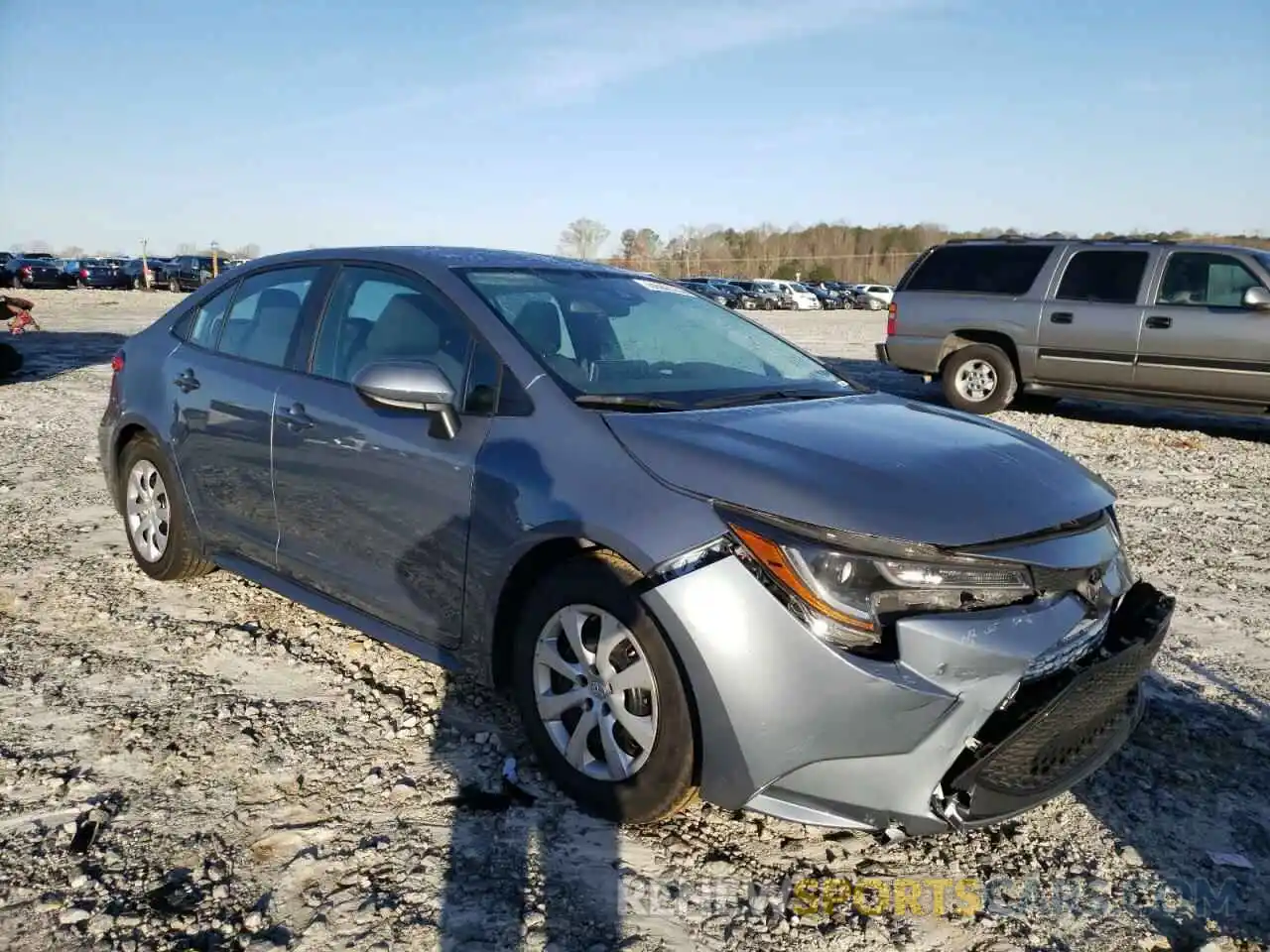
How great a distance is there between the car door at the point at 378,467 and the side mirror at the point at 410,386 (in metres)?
0.09

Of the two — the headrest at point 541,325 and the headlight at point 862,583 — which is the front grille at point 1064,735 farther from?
the headrest at point 541,325

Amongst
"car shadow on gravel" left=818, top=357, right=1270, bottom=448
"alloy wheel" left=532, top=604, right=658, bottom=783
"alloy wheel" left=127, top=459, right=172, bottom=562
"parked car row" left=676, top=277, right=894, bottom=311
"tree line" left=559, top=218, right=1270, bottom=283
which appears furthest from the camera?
"tree line" left=559, top=218, right=1270, bottom=283

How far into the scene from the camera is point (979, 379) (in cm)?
1082

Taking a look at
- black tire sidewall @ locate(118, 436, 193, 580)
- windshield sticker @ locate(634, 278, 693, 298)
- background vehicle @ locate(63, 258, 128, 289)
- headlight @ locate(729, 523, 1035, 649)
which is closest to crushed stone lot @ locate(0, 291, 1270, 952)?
black tire sidewall @ locate(118, 436, 193, 580)

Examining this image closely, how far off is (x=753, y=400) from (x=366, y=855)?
1.83 metres

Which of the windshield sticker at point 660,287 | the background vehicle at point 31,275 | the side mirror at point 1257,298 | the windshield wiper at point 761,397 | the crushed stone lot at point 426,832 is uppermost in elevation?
the background vehicle at point 31,275

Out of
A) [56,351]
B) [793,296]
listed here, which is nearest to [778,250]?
[793,296]

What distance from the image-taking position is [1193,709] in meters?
3.60

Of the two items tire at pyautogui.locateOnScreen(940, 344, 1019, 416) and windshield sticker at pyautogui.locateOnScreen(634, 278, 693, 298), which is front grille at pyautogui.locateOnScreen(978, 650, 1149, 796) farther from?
tire at pyautogui.locateOnScreen(940, 344, 1019, 416)

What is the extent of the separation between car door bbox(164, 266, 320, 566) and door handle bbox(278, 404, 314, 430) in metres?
0.10

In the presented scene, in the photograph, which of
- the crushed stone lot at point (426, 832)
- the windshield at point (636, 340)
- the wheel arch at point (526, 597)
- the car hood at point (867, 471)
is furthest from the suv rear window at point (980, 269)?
the wheel arch at point (526, 597)

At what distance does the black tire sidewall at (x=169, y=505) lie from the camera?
440cm

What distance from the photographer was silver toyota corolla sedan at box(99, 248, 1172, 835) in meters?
2.38

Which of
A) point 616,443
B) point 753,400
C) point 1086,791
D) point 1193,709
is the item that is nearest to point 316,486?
point 616,443
